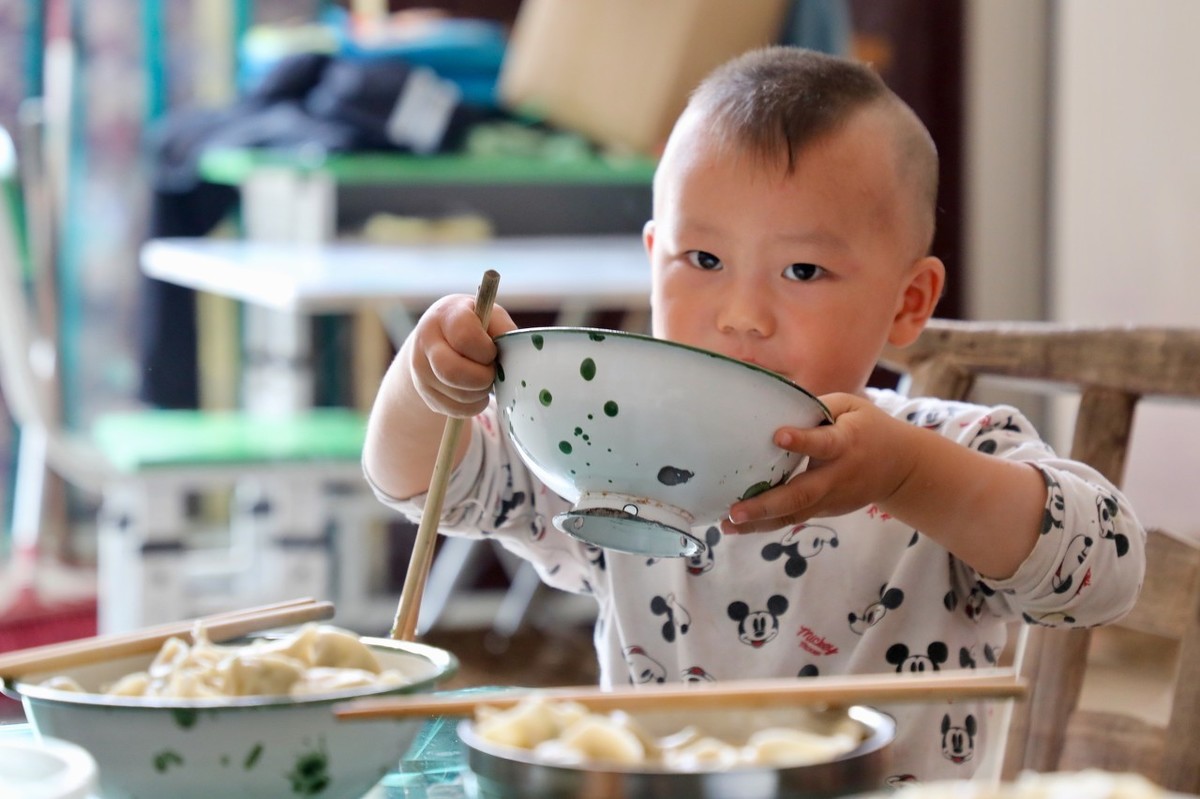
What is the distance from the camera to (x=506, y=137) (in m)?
3.43

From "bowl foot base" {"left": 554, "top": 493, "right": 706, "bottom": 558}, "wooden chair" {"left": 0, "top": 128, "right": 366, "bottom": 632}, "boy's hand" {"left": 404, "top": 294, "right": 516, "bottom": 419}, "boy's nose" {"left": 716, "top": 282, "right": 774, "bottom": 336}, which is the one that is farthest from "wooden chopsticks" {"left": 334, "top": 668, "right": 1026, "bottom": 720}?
"wooden chair" {"left": 0, "top": 128, "right": 366, "bottom": 632}

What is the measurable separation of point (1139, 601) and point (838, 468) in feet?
1.21

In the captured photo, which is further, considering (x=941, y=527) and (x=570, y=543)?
(x=570, y=543)

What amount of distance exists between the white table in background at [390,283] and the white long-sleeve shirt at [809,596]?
3.61ft

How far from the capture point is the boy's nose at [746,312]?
956 mm

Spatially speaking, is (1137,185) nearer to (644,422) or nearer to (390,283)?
(390,283)

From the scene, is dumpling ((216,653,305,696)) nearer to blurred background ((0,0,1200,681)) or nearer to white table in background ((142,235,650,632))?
white table in background ((142,235,650,632))

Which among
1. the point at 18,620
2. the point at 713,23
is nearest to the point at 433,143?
the point at 713,23

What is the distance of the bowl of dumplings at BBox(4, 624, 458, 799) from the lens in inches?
23.4

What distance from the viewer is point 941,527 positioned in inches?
35.2

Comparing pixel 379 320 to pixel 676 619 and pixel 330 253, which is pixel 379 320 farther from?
pixel 676 619

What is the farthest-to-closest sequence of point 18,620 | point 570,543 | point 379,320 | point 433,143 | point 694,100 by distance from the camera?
1. point 379,320
2. point 433,143
3. point 18,620
4. point 570,543
5. point 694,100

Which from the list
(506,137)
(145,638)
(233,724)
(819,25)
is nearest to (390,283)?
(506,137)

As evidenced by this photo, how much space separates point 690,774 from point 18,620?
2780mm
